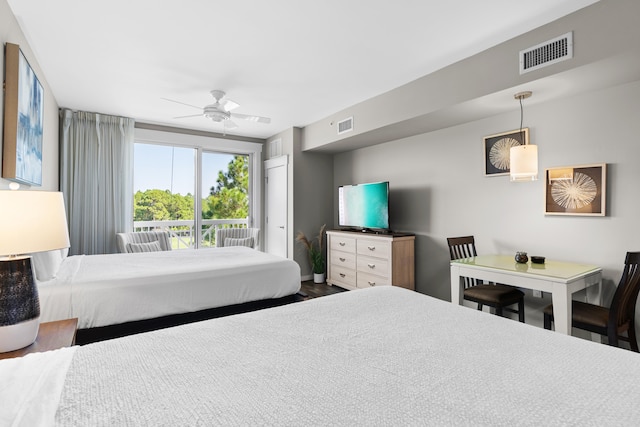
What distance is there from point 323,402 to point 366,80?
10.5 ft

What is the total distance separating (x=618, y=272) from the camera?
8.19ft

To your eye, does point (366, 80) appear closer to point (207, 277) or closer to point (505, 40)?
point (505, 40)

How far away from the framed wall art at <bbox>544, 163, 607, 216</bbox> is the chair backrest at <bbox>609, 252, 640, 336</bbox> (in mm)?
580

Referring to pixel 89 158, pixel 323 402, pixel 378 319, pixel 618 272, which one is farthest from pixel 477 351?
pixel 89 158

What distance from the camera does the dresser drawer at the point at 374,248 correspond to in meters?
3.97

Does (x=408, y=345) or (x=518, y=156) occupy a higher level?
(x=518, y=156)

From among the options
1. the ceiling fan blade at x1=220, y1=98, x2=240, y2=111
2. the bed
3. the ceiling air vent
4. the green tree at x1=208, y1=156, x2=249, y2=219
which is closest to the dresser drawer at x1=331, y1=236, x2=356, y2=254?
the green tree at x1=208, y1=156, x2=249, y2=219

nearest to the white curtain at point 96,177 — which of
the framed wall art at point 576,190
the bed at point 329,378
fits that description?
the bed at point 329,378

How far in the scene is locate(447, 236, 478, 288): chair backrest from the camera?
→ 3.16 meters

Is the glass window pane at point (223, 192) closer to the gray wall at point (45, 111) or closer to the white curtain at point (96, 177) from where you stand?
the white curtain at point (96, 177)

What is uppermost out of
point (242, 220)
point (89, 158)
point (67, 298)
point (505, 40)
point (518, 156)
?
point (505, 40)

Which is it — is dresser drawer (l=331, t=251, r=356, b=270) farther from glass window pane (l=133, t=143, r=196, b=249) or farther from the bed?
the bed

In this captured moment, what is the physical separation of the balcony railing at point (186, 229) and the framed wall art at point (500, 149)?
164 inches

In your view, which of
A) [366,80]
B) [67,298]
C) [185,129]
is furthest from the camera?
[185,129]
